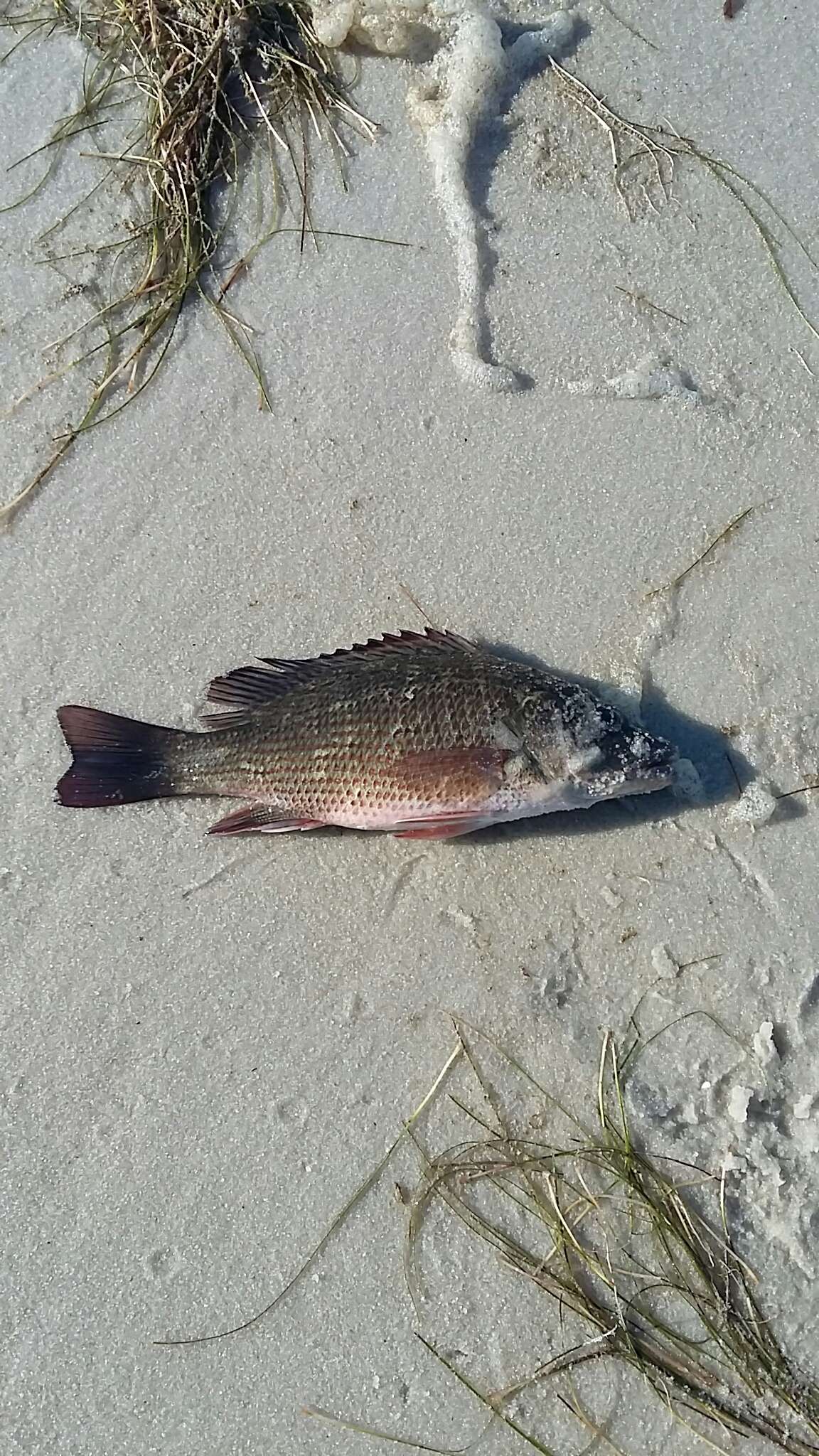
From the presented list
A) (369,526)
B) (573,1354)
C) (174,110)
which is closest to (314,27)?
(174,110)

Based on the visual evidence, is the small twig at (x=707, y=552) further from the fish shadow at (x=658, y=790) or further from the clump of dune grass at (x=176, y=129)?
the clump of dune grass at (x=176, y=129)

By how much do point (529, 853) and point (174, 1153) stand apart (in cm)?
187

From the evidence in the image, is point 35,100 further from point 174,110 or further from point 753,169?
point 753,169

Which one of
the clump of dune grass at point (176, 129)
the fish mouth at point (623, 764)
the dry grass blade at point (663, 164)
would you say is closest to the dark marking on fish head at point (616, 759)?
the fish mouth at point (623, 764)

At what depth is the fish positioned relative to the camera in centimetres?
346

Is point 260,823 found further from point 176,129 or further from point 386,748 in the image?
point 176,129

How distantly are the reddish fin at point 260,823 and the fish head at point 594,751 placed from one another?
97 centimetres

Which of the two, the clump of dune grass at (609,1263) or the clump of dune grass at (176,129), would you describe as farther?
the clump of dune grass at (176,129)

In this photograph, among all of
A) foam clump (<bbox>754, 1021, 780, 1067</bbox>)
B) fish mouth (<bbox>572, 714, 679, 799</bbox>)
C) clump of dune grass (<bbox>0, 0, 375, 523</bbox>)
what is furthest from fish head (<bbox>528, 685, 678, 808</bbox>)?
clump of dune grass (<bbox>0, 0, 375, 523</bbox>)

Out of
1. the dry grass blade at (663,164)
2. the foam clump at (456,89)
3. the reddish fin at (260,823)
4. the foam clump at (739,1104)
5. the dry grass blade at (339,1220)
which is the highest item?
the dry grass blade at (663,164)

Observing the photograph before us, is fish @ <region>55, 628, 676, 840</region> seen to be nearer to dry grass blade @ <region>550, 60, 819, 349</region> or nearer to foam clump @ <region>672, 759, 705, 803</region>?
foam clump @ <region>672, 759, 705, 803</region>

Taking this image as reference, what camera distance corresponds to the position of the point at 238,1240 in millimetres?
3482

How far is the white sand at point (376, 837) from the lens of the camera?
3441 millimetres

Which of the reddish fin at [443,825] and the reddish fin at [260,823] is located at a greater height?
the reddish fin at [443,825]
